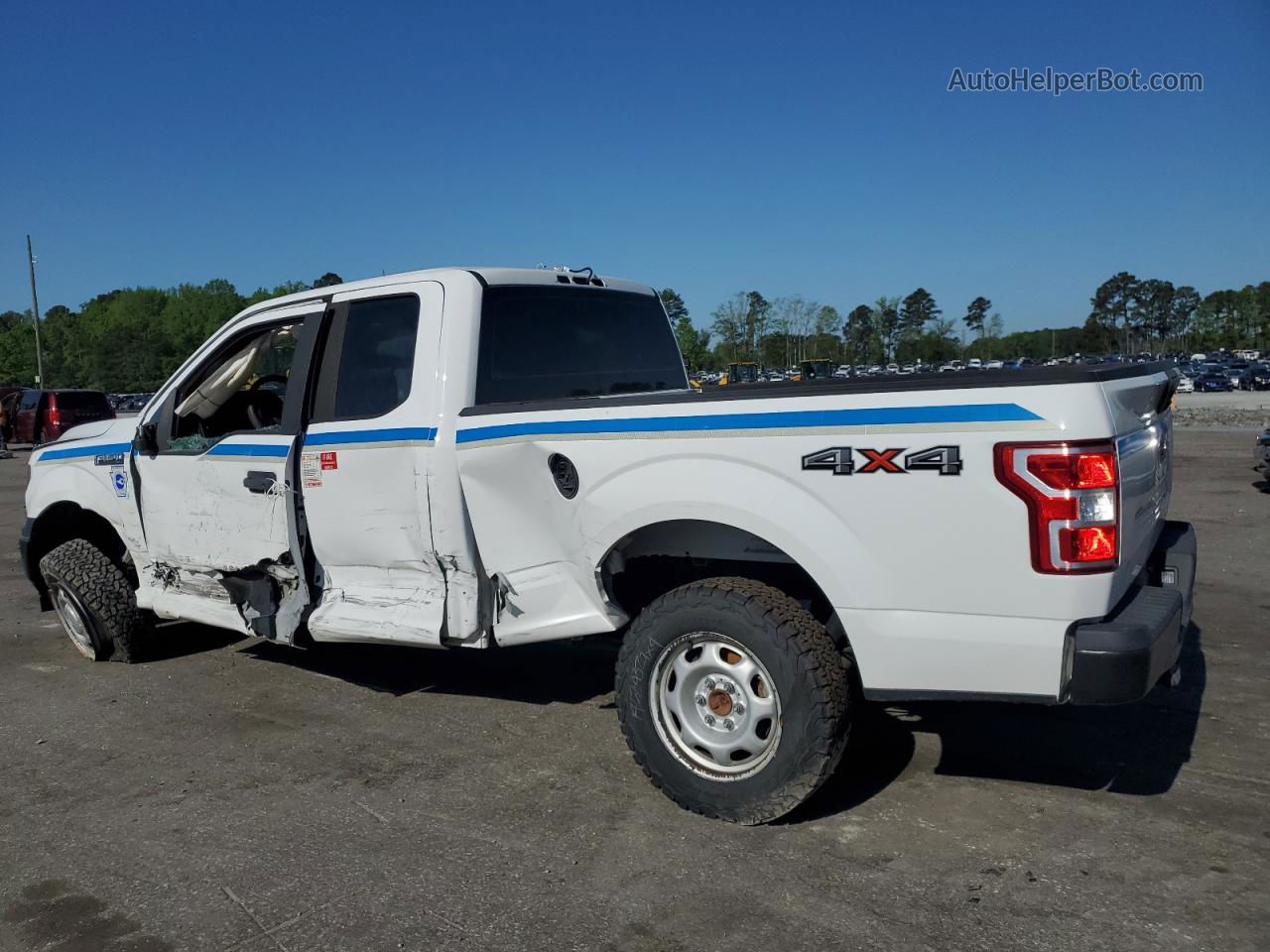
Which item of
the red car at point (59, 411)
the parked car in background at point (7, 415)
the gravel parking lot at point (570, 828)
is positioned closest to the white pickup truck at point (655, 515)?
the gravel parking lot at point (570, 828)

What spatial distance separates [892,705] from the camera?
505 centimetres

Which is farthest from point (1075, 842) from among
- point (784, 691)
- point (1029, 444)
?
point (1029, 444)

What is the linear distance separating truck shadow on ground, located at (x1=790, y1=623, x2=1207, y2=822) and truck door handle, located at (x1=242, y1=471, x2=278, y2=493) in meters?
2.95

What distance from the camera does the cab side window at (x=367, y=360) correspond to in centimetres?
475

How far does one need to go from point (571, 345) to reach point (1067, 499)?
9.14ft

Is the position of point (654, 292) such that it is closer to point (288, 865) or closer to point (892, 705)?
point (892, 705)

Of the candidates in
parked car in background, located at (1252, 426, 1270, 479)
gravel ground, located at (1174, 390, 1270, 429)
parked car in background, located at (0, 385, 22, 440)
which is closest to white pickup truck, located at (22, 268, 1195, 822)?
parked car in background, located at (1252, 426, 1270, 479)

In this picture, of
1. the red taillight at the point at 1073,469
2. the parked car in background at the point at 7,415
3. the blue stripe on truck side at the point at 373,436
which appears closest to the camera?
the red taillight at the point at 1073,469

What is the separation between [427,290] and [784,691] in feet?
8.04

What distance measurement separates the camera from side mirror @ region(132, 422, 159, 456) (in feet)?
18.9

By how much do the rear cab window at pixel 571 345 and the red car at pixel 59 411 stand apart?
22.7 meters

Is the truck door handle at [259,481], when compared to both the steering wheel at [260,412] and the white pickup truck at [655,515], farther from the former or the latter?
the steering wheel at [260,412]

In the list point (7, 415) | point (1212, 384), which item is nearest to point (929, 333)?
point (1212, 384)

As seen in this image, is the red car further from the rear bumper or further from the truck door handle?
the rear bumper
